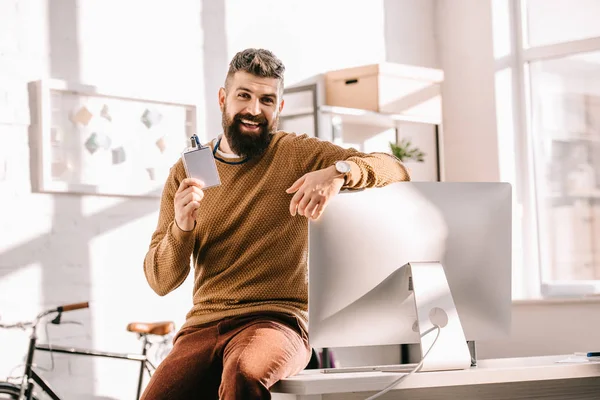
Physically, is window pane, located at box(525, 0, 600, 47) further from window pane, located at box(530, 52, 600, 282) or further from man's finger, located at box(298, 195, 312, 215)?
man's finger, located at box(298, 195, 312, 215)

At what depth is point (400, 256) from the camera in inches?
72.0

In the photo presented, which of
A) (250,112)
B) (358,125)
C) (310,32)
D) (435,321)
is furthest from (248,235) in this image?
(310,32)

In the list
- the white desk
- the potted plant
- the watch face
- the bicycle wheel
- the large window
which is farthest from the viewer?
the large window

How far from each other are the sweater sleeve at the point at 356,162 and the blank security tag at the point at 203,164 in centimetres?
28

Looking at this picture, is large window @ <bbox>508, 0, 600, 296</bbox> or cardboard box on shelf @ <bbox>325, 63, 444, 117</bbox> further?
large window @ <bbox>508, 0, 600, 296</bbox>

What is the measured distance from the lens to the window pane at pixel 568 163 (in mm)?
4766

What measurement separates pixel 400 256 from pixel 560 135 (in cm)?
333

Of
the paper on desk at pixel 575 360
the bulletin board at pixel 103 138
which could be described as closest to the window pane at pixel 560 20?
the bulletin board at pixel 103 138

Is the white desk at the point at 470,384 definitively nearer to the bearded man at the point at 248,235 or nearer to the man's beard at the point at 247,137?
the bearded man at the point at 248,235

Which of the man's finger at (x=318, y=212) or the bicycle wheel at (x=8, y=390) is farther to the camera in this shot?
the bicycle wheel at (x=8, y=390)

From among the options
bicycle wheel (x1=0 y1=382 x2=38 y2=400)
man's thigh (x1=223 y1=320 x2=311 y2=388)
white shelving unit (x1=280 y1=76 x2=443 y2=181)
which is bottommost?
bicycle wheel (x1=0 y1=382 x2=38 y2=400)

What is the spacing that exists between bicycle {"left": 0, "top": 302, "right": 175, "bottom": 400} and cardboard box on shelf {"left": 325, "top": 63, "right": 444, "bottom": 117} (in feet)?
4.76

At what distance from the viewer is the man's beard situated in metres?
2.16

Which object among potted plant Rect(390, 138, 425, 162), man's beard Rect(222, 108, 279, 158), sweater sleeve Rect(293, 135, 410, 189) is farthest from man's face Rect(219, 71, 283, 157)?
potted plant Rect(390, 138, 425, 162)
